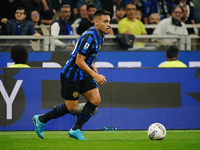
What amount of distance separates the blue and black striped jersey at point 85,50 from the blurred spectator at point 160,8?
29.3ft

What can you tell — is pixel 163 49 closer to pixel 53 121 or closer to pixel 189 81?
pixel 189 81

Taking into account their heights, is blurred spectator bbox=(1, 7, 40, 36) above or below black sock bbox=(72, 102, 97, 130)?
above

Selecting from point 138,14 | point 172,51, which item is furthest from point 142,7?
point 172,51

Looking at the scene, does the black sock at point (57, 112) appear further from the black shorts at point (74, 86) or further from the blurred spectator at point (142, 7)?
the blurred spectator at point (142, 7)

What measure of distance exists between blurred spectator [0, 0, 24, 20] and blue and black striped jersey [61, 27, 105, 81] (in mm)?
6596

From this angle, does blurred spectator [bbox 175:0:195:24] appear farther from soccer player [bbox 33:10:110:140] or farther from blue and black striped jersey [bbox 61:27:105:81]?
blue and black striped jersey [bbox 61:27:105:81]

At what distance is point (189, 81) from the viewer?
34.2 ft

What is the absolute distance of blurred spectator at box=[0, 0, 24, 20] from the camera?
13.8m

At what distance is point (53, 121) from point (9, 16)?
4.80 meters

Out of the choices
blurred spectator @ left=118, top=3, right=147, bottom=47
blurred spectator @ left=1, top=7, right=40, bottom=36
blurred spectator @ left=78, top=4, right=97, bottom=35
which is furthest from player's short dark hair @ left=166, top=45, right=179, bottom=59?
blurred spectator @ left=1, top=7, right=40, bottom=36

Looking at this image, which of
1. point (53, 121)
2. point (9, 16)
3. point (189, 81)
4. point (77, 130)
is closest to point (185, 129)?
point (189, 81)

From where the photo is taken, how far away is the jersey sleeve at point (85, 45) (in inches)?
292

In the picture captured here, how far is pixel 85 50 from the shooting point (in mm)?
7422

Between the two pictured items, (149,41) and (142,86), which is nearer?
(142,86)
